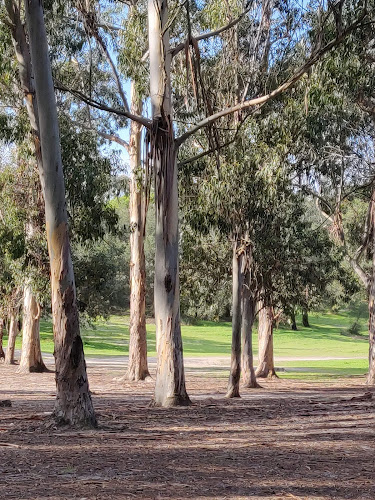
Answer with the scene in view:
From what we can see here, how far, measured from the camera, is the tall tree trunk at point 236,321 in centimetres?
1409

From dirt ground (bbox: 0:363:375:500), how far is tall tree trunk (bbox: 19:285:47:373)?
1120 centimetres

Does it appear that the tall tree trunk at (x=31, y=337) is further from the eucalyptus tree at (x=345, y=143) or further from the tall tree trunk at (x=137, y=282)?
the eucalyptus tree at (x=345, y=143)

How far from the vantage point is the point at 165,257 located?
450 inches

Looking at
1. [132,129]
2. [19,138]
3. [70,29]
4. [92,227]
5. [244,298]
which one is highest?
[70,29]

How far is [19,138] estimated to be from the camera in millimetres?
16484

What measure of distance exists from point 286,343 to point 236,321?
37934mm

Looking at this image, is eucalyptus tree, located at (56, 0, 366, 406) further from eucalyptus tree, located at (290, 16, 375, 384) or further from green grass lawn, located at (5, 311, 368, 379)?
green grass lawn, located at (5, 311, 368, 379)

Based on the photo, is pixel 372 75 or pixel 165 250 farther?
pixel 372 75

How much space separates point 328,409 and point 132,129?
1172 centimetres

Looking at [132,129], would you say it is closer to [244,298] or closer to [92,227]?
[92,227]

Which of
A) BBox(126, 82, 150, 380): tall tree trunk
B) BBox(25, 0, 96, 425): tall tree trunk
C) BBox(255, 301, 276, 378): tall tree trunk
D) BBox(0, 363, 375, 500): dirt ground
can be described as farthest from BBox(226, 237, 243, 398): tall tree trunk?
BBox(255, 301, 276, 378): tall tree trunk

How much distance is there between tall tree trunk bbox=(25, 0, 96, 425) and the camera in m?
8.45

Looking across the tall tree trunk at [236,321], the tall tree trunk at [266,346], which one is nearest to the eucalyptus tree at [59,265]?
the tall tree trunk at [236,321]

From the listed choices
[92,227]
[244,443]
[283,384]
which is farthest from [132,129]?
[244,443]
